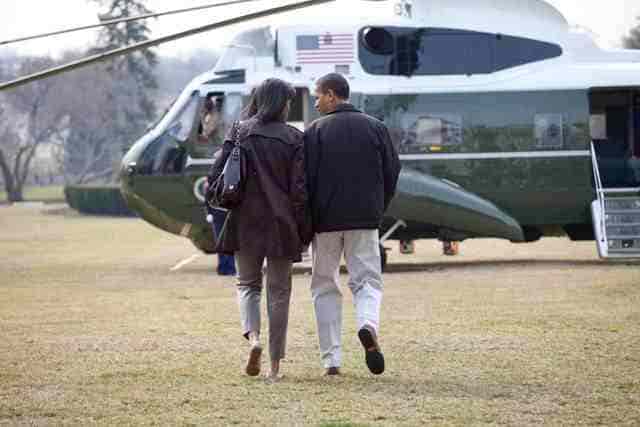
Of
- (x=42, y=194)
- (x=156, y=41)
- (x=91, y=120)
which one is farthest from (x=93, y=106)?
(x=156, y=41)

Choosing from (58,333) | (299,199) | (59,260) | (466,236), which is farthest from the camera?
(59,260)

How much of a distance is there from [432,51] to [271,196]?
37.1 feet

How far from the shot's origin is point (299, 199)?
362 inches

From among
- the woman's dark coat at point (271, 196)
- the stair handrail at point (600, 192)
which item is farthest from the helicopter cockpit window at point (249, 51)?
the woman's dark coat at point (271, 196)

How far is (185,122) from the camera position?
66.0 ft

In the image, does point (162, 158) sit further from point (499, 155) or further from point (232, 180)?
point (232, 180)

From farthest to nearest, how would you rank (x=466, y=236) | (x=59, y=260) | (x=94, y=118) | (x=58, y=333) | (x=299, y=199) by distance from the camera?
(x=94, y=118)
(x=59, y=260)
(x=466, y=236)
(x=58, y=333)
(x=299, y=199)

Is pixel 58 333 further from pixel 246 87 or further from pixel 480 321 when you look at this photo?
pixel 246 87

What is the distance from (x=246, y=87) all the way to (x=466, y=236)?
12.0 feet

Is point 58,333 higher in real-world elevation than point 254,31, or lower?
lower

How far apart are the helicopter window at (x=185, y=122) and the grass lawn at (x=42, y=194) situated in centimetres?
5121

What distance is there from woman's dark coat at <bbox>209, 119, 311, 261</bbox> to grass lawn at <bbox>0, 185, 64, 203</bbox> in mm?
62218

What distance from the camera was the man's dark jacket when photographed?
9.26 meters

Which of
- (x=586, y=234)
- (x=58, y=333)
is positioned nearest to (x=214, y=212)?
(x=58, y=333)
